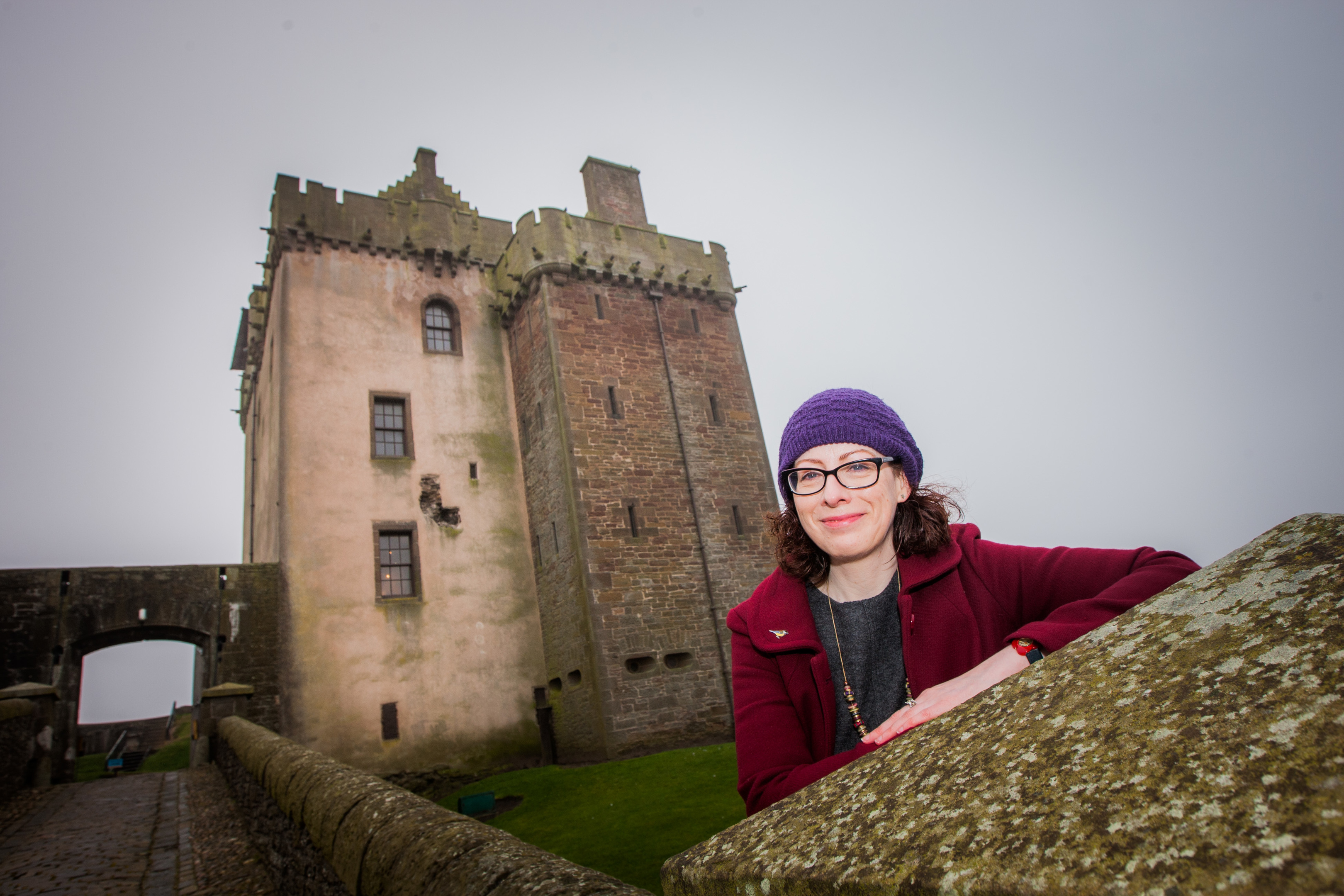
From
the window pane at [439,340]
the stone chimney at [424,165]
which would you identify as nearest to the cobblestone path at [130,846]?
the window pane at [439,340]

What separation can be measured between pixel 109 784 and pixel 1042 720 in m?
13.6

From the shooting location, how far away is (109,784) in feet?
35.3

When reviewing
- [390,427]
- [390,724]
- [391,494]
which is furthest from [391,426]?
[390,724]

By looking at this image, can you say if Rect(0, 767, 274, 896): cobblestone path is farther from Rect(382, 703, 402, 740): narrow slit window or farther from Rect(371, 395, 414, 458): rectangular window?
Rect(371, 395, 414, 458): rectangular window

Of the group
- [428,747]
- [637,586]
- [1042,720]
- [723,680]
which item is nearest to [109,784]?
[428,747]

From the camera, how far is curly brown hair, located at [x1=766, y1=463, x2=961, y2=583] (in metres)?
2.23

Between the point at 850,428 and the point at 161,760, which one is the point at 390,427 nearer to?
the point at 161,760

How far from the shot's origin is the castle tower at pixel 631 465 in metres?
14.2

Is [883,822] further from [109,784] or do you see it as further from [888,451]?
[109,784]

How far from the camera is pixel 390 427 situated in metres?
16.7

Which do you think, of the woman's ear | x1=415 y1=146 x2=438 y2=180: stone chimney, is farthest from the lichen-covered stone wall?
x1=415 y1=146 x2=438 y2=180: stone chimney

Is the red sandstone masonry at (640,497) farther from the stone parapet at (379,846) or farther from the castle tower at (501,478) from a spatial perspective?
the stone parapet at (379,846)

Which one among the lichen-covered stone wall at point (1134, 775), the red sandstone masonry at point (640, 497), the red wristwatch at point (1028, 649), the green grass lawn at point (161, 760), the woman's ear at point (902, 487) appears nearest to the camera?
the lichen-covered stone wall at point (1134, 775)

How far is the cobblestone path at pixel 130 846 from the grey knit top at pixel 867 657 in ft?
16.7
